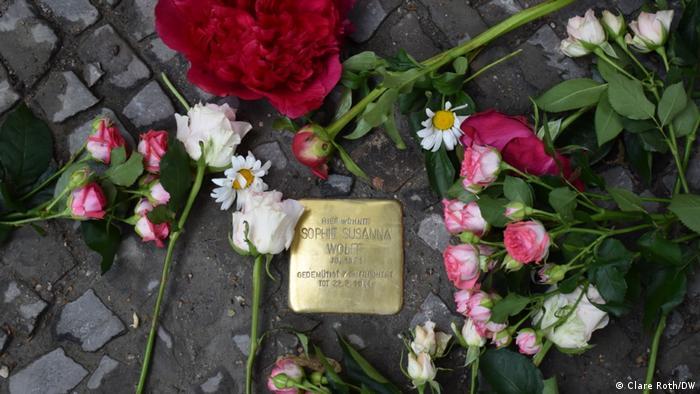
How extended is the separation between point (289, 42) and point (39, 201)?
0.48 metres

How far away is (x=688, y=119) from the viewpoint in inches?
40.8

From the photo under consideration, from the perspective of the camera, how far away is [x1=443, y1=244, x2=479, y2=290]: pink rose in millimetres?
999

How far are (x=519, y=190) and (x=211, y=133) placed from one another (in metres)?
0.48

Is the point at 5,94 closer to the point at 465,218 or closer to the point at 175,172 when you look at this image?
the point at 175,172

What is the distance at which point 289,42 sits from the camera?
3.60ft

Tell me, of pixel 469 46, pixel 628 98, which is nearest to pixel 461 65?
pixel 469 46

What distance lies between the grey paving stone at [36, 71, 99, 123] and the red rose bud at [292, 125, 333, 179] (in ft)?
1.20

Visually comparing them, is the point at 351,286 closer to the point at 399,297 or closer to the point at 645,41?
the point at 399,297

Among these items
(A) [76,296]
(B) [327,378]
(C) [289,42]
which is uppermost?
(C) [289,42]

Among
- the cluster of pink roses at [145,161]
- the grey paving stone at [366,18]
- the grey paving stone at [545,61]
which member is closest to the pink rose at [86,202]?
the cluster of pink roses at [145,161]

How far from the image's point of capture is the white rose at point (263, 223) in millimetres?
1106

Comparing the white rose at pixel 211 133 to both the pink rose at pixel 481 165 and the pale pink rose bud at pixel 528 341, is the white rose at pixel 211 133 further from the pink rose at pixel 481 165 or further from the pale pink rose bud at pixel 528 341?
the pale pink rose bud at pixel 528 341

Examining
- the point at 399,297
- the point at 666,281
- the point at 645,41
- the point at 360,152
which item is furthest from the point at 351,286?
the point at 645,41

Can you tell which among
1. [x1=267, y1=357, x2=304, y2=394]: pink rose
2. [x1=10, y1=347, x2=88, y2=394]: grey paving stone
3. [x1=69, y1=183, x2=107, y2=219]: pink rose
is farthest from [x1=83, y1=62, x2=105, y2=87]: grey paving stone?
[x1=267, y1=357, x2=304, y2=394]: pink rose
